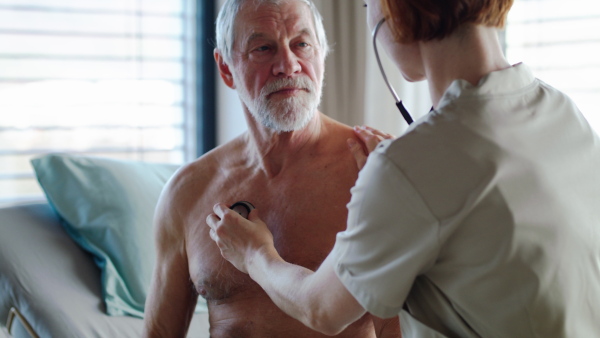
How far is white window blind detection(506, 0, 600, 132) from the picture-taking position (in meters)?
2.41

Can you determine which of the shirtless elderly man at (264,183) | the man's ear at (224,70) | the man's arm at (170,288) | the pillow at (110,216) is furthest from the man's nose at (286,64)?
the pillow at (110,216)

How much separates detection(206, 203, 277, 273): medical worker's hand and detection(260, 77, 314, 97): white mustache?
1.11 feet

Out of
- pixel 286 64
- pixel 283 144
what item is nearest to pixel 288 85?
pixel 286 64

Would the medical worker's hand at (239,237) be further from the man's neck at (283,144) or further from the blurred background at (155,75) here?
the blurred background at (155,75)

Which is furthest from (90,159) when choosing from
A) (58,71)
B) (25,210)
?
(58,71)

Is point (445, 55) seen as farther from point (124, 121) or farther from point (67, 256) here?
point (124, 121)

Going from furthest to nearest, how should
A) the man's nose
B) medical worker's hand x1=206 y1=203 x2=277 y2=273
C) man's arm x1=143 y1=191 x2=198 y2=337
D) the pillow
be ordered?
the pillow, man's arm x1=143 y1=191 x2=198 y2=337, the man's nose, medical worker's hand x1=206 y1=203 x2=277 y2=273

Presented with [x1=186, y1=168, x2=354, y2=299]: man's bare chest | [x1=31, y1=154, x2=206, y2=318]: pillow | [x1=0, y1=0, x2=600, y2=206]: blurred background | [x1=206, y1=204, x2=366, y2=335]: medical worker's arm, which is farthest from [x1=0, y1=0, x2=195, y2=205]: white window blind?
[x1=206, y1=204, x2=366, y2=335]: medical worker's arm

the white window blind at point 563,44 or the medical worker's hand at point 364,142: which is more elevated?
the white window blind at point 563,44

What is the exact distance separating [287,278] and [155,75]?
2243 millimetres

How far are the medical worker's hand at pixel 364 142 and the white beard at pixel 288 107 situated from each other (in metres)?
0.12

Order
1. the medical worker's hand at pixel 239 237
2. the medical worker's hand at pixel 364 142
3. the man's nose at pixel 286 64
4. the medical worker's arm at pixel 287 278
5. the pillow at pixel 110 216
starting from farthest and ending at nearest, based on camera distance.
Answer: the pillow at pixel 110 216 < the man's nose at pixel 286 64 < the medical worker's hand at pixel 364 142 < the medical worker's hand at pixel 239 237 < the medical worker's arm at pixel 287 278

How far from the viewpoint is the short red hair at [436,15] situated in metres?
0.95

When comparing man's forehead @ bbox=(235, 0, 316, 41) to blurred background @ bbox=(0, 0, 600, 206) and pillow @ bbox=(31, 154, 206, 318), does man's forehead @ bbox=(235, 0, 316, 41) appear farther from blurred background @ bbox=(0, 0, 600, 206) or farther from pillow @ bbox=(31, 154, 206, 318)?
blurred background @ bbox=(0, 0, 600, 206)
